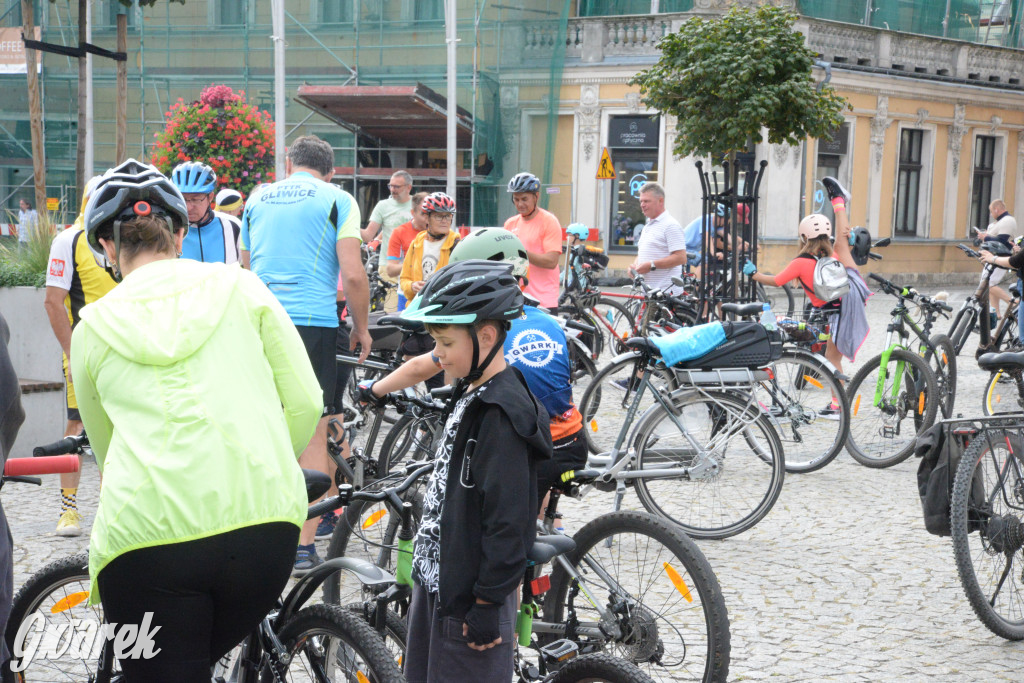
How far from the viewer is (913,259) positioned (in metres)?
30.0

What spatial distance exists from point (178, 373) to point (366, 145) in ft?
84.4

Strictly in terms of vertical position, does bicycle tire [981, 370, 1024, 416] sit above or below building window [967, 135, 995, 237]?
below

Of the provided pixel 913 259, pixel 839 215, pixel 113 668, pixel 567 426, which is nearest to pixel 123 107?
pixel 839 215

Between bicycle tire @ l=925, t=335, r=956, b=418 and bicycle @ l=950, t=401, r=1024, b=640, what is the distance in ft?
11.1

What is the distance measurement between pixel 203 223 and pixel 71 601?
320 centimetres

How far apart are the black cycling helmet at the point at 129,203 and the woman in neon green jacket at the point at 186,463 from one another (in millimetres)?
174

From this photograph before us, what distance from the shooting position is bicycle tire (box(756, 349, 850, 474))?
7754 millimetres

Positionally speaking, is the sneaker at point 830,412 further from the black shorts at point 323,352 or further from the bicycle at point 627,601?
the bicycle at point 627,601

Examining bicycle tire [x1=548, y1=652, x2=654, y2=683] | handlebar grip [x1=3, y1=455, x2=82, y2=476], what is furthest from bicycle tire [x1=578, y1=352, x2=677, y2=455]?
handlebar grip [x1=3, y1=455, x2=82, y2=476]

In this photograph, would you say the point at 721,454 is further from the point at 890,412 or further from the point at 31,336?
the point at 31,336

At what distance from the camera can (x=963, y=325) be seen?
1101 centimetres

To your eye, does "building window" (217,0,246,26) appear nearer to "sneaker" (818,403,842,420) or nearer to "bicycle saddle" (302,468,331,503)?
"sneaker" (818,403,842,420)

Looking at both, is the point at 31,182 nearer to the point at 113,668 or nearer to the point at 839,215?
the point at 839,215

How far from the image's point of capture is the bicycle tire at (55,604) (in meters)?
3.34
